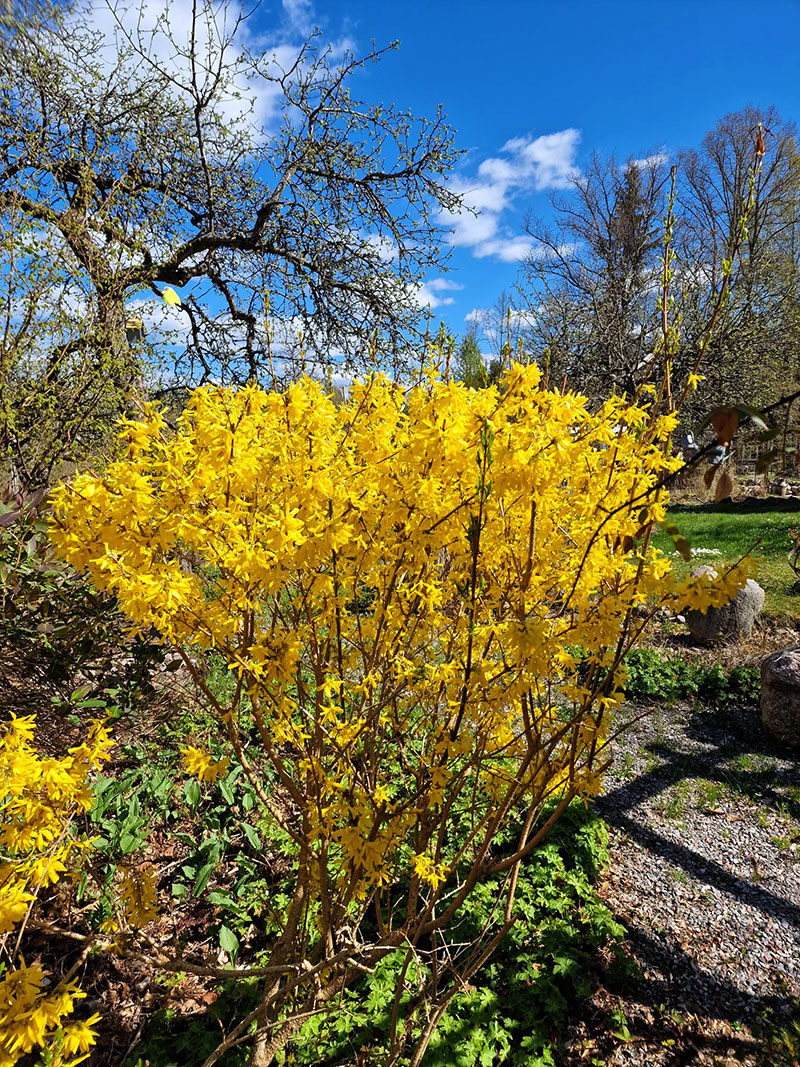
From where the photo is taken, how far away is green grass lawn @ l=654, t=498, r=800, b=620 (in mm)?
7309

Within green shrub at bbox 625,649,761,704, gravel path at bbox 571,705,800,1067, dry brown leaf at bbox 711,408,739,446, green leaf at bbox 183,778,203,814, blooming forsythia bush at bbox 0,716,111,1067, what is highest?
dry brown leaf at bbox 711,408,739,446

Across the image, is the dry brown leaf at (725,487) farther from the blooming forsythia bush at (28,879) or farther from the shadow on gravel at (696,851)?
the shadow on gravel at (696,851)

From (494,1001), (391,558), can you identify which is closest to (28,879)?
(391,558)

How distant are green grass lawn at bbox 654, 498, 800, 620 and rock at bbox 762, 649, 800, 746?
100 cm

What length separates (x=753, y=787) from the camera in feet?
13.7

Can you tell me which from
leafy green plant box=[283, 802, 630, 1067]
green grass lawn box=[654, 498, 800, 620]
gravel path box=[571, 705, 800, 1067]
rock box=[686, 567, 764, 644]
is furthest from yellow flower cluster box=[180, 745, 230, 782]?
rock box=[686, 567, 764, 644]

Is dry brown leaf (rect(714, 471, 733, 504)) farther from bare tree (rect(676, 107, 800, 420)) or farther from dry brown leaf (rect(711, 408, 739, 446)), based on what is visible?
bare tree (rect(676, 107, 800, 420))

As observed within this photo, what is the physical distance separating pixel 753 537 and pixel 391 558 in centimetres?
1082

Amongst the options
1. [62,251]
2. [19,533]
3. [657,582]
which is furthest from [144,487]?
[62,251]

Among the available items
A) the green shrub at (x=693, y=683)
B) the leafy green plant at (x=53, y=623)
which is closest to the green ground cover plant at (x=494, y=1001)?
the leafy green plant at (x=53, y=623)

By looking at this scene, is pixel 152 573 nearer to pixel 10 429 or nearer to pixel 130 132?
pixel 10 429

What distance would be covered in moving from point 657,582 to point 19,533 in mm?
2737

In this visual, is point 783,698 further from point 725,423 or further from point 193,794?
point 725,423

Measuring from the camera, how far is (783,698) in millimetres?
4566
